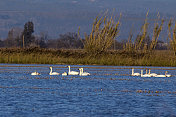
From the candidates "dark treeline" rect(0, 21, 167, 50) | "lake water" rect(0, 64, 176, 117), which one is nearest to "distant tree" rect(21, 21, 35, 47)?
"dark treeline" rect(0, 21, 167, 50)

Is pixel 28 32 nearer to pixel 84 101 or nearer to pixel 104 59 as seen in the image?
pixel 104 59

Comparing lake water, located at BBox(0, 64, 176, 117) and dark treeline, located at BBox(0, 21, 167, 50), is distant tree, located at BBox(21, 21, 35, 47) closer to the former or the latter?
dark treeline, located at BBox(0, 21, 167, 50)

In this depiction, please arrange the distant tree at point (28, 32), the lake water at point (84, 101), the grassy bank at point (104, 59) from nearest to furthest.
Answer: the lake water at point (84, 101) < the grassy bank at point (104, 59) < the distant tree at point (28, 32)

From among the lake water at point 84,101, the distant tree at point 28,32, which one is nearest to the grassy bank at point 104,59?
the lake water at point 84,101

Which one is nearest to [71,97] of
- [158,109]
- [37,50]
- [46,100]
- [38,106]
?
[46,100]

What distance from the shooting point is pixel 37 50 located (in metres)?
50.6

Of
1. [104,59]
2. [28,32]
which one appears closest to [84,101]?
[104,59]

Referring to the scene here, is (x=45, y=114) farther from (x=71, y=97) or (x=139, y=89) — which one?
(x=139, y=89)

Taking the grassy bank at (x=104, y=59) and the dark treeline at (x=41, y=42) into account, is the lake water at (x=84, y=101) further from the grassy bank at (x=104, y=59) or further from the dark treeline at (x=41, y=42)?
the dark treeline at (x=41, y=42)

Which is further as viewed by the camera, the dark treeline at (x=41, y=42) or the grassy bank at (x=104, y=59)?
the dark treeline at (x=41, y=42)

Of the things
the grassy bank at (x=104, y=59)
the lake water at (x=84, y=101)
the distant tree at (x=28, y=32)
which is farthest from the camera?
the distant tree at (x=28, y=32)

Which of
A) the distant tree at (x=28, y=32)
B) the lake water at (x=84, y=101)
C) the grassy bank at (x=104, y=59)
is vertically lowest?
the lake water at (x=84, y=101)

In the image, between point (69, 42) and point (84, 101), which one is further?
point (69, 42)

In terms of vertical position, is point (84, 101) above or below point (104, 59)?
below
